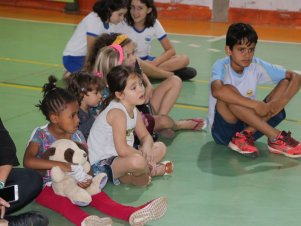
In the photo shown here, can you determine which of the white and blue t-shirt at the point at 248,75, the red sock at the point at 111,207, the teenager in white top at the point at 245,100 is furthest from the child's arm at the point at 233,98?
the red sock at the point at 111,207

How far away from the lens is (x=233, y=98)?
359 centimetres

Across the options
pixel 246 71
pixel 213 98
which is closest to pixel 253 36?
pixel 246 71

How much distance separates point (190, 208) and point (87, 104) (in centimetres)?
87

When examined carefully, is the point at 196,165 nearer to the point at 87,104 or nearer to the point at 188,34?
the point at 87,104

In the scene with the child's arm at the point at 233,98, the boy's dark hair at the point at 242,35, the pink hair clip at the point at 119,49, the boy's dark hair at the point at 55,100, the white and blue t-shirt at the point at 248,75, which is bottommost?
the child's arm at the point at 233,98

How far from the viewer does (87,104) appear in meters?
3.36

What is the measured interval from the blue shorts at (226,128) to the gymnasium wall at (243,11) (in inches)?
192

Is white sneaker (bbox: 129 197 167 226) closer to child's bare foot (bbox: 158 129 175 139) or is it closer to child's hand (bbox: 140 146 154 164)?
child's hand (bbox: 140 146 154 164)

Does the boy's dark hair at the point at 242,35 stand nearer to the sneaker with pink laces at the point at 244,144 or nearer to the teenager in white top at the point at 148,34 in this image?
the sneaker with pink laces at the point at 244,144

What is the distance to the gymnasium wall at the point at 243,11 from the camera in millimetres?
8406

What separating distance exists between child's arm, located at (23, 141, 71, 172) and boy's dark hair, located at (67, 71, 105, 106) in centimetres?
49

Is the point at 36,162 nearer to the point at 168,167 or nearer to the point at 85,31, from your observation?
the point at 168,167

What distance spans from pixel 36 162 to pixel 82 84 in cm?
63

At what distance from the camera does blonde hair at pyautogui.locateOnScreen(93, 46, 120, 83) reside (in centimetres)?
359
